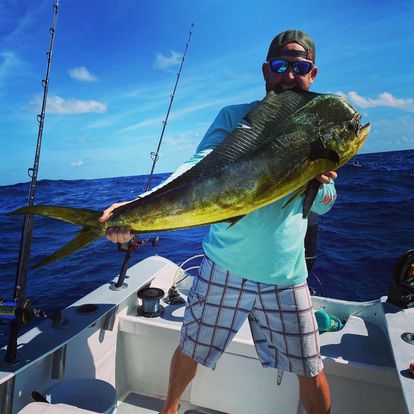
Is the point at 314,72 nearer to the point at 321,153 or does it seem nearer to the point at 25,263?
the point at 321,153

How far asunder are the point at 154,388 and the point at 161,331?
→ 0.59m

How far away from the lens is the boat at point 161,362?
2195 mm

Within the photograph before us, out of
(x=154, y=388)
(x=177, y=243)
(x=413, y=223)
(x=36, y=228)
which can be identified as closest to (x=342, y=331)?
(x=154, y=388)

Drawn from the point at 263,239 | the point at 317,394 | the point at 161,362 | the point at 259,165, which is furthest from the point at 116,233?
the point at 161,362

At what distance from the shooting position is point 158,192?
149 centimetres

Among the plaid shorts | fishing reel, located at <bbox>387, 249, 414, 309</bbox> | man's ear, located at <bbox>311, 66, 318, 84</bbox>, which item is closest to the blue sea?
fishing reel, located at <bbox>387, 249, 414, 309</bbox>

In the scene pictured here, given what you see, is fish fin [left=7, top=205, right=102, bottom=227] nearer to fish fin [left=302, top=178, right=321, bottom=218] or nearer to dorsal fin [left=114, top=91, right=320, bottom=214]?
dorsal fin [left=114, top=91, right=320, bottom=214]

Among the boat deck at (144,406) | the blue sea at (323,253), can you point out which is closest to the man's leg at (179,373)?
the boat deck at (144,406)

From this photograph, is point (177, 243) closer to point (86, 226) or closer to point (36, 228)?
point (36, 228)

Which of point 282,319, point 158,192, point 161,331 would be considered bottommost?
point 161,331

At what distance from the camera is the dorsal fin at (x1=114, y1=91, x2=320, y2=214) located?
1479mm

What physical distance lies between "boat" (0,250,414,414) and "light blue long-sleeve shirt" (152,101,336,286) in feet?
2.81

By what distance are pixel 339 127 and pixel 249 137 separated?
1.21ft

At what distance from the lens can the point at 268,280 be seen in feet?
6.43
